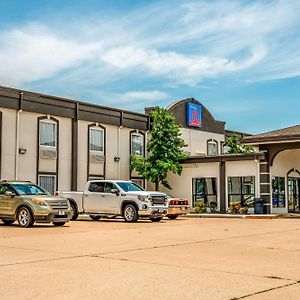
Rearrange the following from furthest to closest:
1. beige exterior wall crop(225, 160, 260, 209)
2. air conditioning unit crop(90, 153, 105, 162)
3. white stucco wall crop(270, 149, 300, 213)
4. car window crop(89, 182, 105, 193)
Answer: air conditioning unit crop(90, 153, 105, 162)
white stucco wall crop(270, 149, 300, 213)
beige exterior wall crop(225, 160, 260, 209)
car window crop(89, 182, 105, 193)

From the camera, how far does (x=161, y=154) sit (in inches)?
1465

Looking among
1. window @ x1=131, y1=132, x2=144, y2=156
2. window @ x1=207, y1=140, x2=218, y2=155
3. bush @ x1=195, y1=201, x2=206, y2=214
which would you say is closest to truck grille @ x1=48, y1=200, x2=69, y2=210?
bush @ x1=195, y1=201, x2=206, y2=214

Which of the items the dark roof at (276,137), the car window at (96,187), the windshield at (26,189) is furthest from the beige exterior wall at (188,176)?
the windshield at (26,189)

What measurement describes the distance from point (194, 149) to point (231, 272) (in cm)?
3422

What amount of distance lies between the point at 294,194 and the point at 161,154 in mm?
9255

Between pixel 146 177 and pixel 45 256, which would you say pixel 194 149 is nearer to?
pixel 146 177

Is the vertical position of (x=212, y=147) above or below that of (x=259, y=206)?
above

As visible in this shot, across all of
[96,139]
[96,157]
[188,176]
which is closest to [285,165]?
[188,176]

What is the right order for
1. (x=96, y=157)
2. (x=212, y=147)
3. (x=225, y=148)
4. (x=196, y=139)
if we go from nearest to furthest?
(x=96, y=157) < (x=196, y=139) < (x=212, y=147) < (x=225, y=148)

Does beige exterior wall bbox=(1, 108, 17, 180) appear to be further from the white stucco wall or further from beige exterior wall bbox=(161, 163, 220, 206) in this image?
the white stucco wall

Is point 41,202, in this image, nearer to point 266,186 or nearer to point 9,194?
point 9,194

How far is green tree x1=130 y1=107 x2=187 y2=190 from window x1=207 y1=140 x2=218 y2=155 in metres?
7.72

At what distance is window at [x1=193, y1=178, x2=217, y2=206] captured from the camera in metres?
36.8

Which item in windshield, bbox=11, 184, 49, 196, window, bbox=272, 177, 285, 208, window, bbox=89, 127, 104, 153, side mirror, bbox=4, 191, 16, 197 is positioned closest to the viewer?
side mirror, bbox=4, 191, 16, 197
